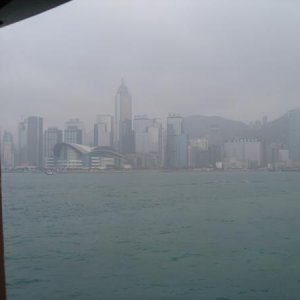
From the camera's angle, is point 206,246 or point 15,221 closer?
point 206,246

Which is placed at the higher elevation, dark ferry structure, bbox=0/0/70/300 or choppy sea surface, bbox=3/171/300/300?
dark ferry structure, bbox=0/0/70/300

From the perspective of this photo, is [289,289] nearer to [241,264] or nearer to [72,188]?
[241,264]

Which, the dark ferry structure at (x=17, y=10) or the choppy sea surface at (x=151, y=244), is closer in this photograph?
the dark ferry structure at (x=17, y=10)

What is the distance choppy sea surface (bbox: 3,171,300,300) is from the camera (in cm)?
1198

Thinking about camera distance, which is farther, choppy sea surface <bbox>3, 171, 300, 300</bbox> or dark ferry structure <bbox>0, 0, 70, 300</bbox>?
choppy sea surface <bbox>3, 171, 300, 300</bbox>

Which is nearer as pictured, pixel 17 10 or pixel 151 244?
pixel 17 10

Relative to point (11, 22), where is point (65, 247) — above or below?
below

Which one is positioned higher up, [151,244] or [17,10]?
[17,10]

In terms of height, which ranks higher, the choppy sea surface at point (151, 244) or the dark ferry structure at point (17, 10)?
the dark ferry structure at point (17, 10)

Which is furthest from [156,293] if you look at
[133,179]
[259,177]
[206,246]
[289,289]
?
[259,177]

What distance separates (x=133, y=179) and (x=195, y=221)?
22567mm

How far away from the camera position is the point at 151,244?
1844 centimetres

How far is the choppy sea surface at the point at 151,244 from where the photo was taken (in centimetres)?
1198

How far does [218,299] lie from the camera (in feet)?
35.5
